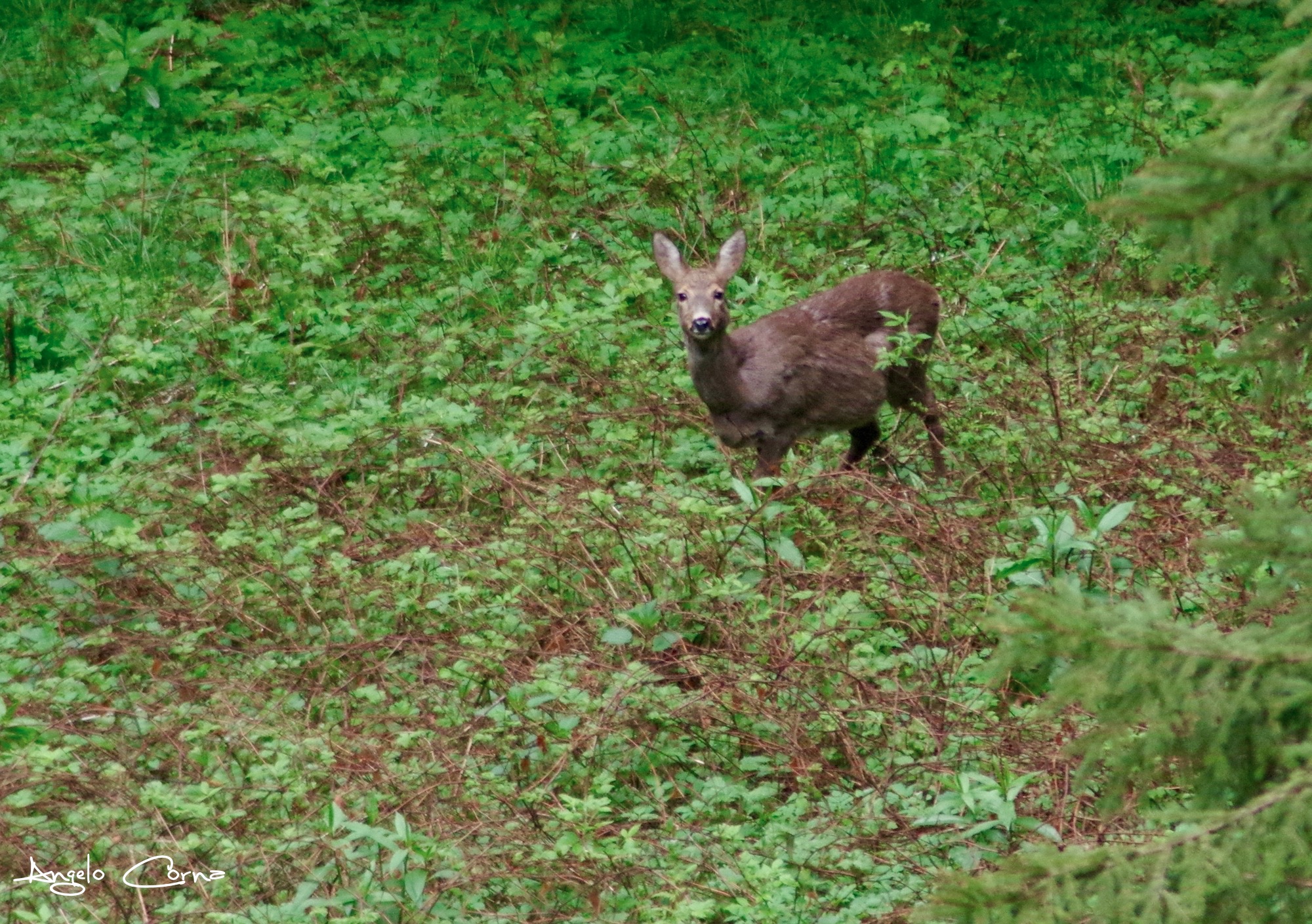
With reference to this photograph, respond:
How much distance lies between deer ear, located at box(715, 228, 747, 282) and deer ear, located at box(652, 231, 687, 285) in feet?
0.58

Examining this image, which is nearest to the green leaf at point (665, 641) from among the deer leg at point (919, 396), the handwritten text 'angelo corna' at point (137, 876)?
the handwritten text 'angelo corna' at point (137, 876)

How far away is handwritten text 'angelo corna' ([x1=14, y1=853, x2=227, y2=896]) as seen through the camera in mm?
4441

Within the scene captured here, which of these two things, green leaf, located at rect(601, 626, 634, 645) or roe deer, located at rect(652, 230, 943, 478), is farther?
roe deer, located at rect(652, 230, 943, 478)

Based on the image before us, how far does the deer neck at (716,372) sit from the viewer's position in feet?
25.3

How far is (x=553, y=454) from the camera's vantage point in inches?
291

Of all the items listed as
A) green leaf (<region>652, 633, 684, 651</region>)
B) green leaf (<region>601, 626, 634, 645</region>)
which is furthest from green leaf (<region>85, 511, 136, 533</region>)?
green leaf (<region>652, 633, 684, 651</region>)

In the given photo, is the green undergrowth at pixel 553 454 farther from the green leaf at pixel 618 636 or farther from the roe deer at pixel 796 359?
the roe deer at pixel 796 359

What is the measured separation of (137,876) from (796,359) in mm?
4273

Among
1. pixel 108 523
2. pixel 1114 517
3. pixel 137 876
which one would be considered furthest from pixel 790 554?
pixel 108 523

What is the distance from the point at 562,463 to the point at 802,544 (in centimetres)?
130

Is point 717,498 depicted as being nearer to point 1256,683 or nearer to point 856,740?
point 856,740

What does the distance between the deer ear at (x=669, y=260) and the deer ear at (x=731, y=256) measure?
18 centimetres

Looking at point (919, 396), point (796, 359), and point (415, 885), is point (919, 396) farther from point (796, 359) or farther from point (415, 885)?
point (415, 885)

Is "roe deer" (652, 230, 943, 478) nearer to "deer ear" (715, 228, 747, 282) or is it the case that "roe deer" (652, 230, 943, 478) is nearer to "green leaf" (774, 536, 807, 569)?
"deer ear" (715, 228, 747, 282)
